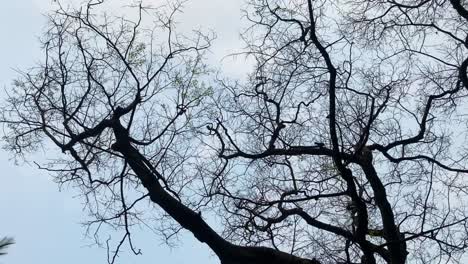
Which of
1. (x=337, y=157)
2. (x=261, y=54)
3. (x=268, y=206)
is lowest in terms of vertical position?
(x=337, y=157)

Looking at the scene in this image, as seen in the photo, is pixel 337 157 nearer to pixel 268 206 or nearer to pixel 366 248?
pixel 366 248

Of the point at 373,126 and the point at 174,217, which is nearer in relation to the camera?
the point at 174,217

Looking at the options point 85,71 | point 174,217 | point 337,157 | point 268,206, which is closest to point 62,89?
point 85,71

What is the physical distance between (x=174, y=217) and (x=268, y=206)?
5.60 feet

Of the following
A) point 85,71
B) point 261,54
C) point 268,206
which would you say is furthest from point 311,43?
point 85,71

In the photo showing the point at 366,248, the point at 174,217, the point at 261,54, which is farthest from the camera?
the point at 261,54

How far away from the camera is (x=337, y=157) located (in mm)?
8133

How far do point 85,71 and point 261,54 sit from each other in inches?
106

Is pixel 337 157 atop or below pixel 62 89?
below

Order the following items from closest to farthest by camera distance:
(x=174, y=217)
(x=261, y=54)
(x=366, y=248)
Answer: (x=366, y=248) < (x=174, y=217) < (x=261, y=54)

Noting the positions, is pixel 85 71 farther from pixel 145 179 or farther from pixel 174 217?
pixel 174 217

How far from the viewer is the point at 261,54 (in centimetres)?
956

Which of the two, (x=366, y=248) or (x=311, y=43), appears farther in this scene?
(x=311, y=43)

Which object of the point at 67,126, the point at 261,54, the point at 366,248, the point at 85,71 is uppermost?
the point at 85,71
